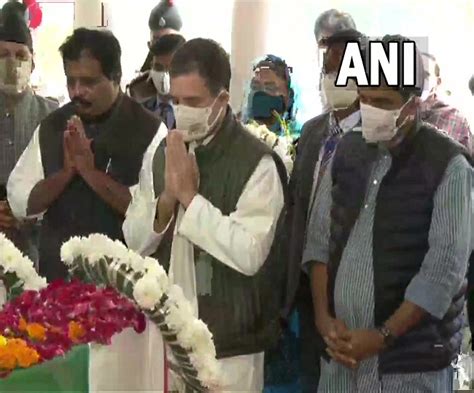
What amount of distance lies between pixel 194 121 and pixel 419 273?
616 mm

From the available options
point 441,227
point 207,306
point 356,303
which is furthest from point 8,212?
point 441,227

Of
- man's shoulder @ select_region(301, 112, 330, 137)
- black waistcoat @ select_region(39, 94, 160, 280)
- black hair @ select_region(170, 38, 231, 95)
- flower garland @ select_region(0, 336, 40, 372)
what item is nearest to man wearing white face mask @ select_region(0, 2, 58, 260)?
black waistcoat @ select_region(39, 94, 160, 280)

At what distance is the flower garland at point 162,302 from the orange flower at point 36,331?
13 centimetres

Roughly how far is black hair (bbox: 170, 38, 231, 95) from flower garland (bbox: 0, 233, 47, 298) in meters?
0.63

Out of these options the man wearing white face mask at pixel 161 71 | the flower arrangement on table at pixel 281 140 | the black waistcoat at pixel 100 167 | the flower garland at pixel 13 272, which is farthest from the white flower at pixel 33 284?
→ the man wearing white face mask at pixel 161 71

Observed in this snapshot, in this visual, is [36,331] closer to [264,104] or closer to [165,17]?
[264,104]

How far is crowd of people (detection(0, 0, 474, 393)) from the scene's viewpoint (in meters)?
2.14

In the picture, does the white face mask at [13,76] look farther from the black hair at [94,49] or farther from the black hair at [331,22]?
the black hair at [331,22]

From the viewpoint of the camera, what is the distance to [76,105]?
2.50 m

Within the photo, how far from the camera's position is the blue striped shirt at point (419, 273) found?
2.12 m

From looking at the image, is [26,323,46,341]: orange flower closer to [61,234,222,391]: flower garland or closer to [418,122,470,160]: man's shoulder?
[61,234,222,391]: flower garland

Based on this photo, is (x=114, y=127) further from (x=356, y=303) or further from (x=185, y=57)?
(x=356, y=303)

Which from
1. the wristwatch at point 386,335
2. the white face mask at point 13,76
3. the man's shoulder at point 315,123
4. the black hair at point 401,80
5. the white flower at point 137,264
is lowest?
the wristwatch at point 386,335

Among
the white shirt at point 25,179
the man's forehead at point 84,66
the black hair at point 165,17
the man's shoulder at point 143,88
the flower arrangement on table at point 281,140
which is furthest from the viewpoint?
the black hair at point 165,17
